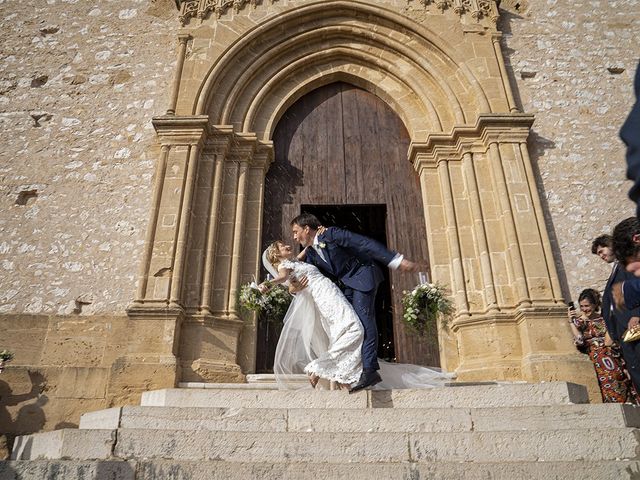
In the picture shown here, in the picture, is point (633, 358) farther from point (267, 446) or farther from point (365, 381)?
point (267, 446)

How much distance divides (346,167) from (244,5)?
3.02 metres

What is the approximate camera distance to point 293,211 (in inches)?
292

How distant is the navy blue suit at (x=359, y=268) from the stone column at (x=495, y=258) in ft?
6.94

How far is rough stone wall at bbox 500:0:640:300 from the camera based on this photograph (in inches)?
266

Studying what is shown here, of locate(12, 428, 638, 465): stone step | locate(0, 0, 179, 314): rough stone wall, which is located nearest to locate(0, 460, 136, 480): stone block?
locate(12, 428, 638, 465): stone step

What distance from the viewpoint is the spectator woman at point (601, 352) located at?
4.75 m

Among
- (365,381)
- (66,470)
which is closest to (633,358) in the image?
(365,381)

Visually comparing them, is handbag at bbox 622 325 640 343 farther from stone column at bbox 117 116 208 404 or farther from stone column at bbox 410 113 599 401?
stone column at bbox 117 116 208 404

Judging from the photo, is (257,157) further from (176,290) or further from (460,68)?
(460,68)

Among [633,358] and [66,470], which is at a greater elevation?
[633,358]

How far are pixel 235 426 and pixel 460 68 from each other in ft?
19.8

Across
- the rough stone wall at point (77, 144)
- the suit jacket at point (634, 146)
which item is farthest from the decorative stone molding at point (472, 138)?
the suit jacket at point (634, 146)

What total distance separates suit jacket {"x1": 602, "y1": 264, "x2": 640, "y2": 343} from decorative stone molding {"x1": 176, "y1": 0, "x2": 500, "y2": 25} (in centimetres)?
594

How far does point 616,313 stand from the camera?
10.2 feet
